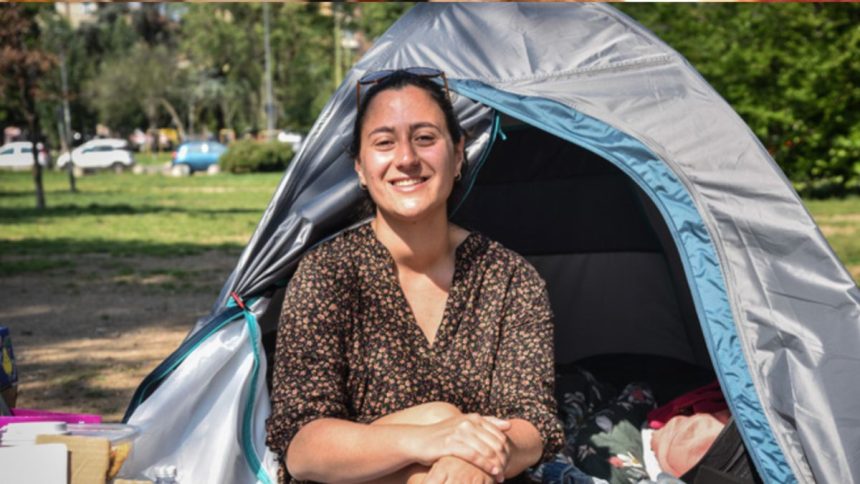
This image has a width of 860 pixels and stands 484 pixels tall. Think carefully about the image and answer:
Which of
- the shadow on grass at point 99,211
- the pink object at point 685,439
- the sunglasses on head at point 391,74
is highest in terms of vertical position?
the sunglasses on head at point 391,74

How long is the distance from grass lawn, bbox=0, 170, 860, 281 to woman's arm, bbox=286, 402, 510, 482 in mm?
7272

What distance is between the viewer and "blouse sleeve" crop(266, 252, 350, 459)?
2.58 m

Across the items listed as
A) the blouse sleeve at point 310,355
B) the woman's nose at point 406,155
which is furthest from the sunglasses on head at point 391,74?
the blouse sleeve at point 310,355

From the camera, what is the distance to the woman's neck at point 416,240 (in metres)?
2.86

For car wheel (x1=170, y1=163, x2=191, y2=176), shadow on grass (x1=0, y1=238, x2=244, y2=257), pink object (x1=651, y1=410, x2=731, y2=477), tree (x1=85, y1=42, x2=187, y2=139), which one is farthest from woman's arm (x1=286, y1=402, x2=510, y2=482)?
tree (x1=85, y1=42, x2=187, y2=139)

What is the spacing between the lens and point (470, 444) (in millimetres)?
2355

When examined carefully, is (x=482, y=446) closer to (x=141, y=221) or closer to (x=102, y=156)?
(x=141, y=221)

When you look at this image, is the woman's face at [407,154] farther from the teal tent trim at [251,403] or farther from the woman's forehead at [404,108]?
the teal tent trim at [251,403]

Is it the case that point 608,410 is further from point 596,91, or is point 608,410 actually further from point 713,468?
point 596,91

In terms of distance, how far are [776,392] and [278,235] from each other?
5.21ft

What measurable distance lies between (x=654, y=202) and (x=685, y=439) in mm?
969

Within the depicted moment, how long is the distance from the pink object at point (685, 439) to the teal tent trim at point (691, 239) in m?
0.69

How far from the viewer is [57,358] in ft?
20.4

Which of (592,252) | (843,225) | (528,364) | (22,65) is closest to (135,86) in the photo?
(22,65)
